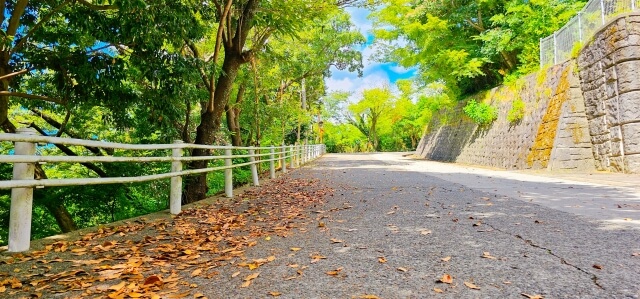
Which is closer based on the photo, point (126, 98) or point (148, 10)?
point (148, 10)

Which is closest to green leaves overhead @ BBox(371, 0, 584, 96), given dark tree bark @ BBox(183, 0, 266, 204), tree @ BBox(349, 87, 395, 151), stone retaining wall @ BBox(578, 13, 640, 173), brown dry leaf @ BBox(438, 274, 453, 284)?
stone retaining wall @ BBox(578, 13, 640, 173)

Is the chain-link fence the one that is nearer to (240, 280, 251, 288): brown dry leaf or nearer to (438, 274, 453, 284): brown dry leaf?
(438, 274, 453, 284): brown dry leaf

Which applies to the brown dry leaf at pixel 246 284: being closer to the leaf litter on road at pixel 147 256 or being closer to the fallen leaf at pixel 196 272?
the leaf litter on road at pixel 147 256

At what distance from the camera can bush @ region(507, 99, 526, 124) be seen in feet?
51.2

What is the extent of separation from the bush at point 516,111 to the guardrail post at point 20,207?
1648cm

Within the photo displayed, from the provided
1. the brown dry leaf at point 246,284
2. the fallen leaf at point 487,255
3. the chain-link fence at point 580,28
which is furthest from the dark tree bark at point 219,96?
the chain-link fence at point 580,28

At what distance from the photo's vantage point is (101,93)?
22.8 feet

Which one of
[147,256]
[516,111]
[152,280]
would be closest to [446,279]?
[152,280]

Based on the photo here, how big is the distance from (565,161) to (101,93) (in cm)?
1318

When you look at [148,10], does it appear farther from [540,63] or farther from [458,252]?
[540,63]

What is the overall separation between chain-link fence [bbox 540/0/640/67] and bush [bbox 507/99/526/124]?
1.73m

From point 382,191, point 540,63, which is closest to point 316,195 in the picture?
point 382,191

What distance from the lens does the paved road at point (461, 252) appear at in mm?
2402

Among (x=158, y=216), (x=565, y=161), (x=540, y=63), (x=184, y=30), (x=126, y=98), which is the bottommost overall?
(x=158, y=216)
